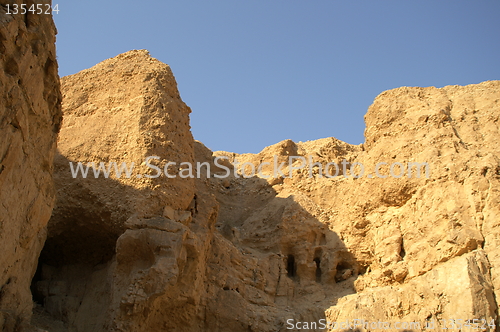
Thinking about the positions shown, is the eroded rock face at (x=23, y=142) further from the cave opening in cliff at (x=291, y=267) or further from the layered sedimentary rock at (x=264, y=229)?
the cave opening in cliff at (x=291, y=267)

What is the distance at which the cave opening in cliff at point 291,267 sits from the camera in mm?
16500

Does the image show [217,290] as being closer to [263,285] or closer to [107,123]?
[263,285]

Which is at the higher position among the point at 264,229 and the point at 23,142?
the point at 264,229

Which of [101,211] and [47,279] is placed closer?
[101,211]

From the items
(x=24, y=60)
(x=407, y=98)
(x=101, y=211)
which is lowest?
(x=101, y=211)

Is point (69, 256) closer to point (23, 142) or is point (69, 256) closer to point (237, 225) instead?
point (237, 225)

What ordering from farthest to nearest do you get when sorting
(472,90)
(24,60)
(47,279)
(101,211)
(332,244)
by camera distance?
(472,90) → (332,244) → (47,279) → (101,211) → (24,60)

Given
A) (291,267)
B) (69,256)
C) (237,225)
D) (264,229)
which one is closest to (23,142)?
(69,256)

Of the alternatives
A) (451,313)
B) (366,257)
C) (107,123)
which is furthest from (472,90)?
(107,123)

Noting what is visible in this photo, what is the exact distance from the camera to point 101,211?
13969 mm

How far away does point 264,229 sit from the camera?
1744cm

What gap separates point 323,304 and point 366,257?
1.97m

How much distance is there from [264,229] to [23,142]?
911cm

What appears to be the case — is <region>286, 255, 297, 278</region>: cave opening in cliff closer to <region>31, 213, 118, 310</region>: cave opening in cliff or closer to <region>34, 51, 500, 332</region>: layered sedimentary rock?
<region>34, 51, 500, 332</region>: layered sedimentary rock
